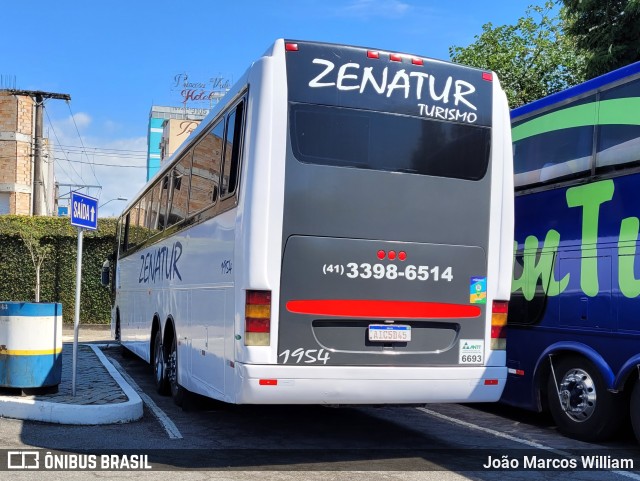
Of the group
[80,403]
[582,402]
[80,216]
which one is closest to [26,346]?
[80,403]

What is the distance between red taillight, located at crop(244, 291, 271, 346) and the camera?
20.5 feet

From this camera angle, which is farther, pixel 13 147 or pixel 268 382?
pixel 13 147

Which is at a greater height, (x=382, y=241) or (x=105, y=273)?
(x=382, y=241)

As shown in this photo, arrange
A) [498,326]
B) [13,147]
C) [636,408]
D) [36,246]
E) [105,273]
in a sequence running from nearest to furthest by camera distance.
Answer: [498,326], [636,408], [105,273], [36,246], [13,147]

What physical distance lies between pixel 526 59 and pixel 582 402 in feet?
55.4

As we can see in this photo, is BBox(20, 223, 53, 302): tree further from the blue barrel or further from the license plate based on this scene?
the license plate

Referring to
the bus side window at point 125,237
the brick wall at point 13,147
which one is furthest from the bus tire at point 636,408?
the brick wall at point 13,147

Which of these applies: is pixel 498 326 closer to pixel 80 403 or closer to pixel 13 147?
pixel 80 403

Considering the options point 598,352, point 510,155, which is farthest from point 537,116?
point 598,352

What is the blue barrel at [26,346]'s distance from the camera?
8.88m

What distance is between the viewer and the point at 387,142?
6797 mm

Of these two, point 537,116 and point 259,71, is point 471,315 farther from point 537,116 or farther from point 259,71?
point 537,116

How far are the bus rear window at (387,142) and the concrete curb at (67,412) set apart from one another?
147 inches

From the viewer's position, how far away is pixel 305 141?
6.57m
